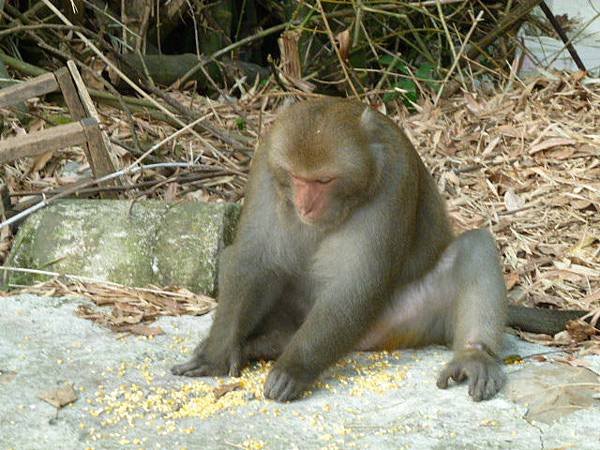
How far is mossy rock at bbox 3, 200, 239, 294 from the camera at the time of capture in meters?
5.62

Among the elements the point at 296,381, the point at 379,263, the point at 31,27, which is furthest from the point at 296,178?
the point at 31,27

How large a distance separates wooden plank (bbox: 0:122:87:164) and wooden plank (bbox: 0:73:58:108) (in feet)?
0.87

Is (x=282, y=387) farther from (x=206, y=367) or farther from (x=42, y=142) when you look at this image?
(x=42, y=142)

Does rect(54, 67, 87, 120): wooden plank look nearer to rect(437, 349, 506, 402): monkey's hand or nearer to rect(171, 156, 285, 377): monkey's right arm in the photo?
rect(171, 156, 285, 377): monkey's right arm

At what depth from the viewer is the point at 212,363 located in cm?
455

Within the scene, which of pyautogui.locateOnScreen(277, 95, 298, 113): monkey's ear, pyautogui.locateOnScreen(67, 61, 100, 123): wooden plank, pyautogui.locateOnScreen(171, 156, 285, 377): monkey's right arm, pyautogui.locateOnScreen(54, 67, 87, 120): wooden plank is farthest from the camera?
pyautogui.locateOnScreen(277, 95, 298, 113): monkey's ear

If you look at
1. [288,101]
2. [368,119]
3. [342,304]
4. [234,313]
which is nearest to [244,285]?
[234,313]

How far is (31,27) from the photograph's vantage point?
23.4ft

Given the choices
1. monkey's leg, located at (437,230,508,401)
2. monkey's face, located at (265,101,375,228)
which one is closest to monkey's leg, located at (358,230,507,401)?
monkey's leg, located at (437,230,508,401)

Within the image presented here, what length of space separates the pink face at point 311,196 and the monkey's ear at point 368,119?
0.33 meters

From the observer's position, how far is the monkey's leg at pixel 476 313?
174 inches

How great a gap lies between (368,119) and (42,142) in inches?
90.4

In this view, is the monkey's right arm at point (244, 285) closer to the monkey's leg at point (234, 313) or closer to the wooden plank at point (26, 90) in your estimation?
the monkey's leg at point (234, 313)

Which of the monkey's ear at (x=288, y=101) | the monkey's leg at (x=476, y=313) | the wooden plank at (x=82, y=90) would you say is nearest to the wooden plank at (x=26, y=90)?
the wooden plank at (x=82, y=90)
